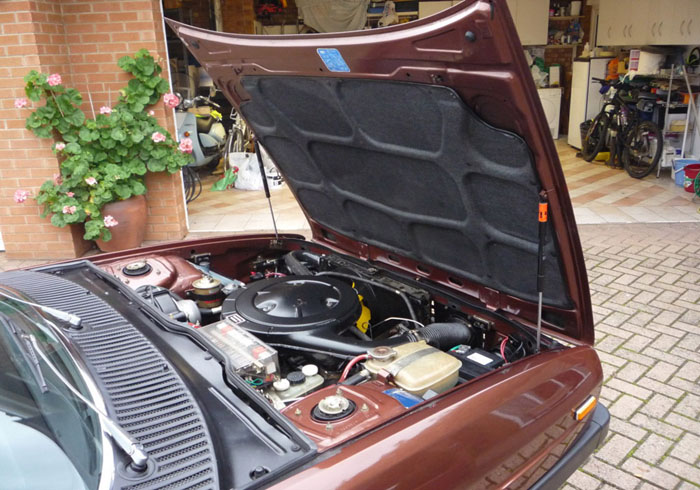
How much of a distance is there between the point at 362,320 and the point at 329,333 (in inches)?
17.3

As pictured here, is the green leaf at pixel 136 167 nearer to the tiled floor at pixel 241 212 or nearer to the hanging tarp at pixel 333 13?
the tiled floor at pixel 241 212

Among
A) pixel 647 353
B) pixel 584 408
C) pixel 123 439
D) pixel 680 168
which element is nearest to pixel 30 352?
pixel 123 439

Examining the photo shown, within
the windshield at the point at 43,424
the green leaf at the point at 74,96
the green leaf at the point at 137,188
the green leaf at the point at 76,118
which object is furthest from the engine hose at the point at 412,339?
the green leaf at the point at 74,96

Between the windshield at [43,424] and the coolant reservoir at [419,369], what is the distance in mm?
879

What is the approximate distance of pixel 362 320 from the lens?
2.58 m

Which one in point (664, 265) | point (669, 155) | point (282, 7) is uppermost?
point (282, 7)

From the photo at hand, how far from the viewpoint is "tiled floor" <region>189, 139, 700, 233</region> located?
656 cm

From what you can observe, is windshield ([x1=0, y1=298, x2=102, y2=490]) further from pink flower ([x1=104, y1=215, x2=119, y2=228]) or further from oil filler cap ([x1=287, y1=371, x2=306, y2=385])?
pink flower ([x1=104, y1=215, x2=119, y2=228])

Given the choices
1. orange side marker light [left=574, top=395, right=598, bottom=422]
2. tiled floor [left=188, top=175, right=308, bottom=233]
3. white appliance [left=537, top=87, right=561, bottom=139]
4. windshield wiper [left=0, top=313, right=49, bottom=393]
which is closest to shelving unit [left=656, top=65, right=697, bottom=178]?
white appliance [left=537, top=87, right=561, bottom=139]

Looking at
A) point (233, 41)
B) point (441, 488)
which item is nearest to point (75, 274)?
point (233, 41)

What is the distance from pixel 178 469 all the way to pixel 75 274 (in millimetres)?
1501

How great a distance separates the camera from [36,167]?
18.0ft

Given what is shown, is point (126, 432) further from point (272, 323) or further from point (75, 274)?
point (75, 274)

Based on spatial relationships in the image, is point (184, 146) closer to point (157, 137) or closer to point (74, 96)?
point (157, 137)
